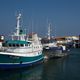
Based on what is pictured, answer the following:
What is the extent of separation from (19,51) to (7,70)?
4150mm

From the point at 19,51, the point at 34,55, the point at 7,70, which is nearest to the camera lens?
the point at 7,70

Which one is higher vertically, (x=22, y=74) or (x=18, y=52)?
(x=18, y=52)

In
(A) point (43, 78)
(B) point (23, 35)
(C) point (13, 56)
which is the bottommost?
(A) point (43, 78)

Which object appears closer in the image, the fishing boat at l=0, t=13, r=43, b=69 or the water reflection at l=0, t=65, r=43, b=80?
the water reflection at l=0, t=65, r=43, b=80

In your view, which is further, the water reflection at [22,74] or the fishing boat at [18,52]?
the fishing boat at [18,52]

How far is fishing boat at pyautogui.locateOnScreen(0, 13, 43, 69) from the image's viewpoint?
38125 mm

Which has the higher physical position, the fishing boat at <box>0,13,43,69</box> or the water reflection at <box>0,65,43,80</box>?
the fishing boat at <box>0,13,43,69</box>

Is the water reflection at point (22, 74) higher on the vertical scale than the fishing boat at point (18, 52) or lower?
lower

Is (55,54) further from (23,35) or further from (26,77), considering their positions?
(26,77)

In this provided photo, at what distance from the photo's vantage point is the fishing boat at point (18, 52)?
125 ft

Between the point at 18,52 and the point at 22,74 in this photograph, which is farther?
the point at 18,52

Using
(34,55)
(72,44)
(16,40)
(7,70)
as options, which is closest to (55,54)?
(34,55)

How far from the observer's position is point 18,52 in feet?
134

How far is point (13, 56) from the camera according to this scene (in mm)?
38625
